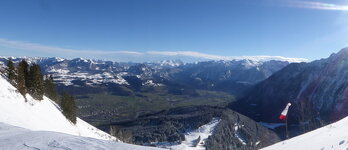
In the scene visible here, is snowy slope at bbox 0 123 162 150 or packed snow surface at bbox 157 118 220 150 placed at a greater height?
snowy slope at bbox 0 123 162 150

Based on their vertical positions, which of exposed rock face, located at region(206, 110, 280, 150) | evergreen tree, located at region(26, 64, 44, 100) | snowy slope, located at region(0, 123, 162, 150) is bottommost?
exposed rock face, located at region(206, 110, 280, 150)

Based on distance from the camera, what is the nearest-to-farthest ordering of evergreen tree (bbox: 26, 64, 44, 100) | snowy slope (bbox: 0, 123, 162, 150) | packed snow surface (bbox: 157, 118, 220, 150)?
snowy slope (bbox: 0, 123, 162, 150) < evergreen tree (bbox: 26, 64, 44, 100) < packed snow surface (bbox: 157, 118, 220, 150)

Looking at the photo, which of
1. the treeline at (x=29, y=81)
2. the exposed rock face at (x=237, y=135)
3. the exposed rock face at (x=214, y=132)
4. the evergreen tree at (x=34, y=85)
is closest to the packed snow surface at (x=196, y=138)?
the exposed rock face at (x=214, y=132)

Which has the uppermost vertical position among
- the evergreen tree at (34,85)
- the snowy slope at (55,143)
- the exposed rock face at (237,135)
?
the snowy slope at (55,143)

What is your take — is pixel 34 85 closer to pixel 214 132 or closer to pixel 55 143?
pixel 55 143

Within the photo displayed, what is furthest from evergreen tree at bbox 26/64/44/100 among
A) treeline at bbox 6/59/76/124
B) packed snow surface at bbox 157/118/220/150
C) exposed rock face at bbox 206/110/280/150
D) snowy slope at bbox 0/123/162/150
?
exposed rock face at bbox 206/110/280/150

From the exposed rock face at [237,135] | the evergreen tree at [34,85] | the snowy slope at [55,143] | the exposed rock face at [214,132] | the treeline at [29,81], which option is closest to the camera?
the snowy slope at [55,143]

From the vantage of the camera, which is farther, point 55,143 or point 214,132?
point 214,132

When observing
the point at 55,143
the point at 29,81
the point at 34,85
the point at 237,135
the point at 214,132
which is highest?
the point at 55,143

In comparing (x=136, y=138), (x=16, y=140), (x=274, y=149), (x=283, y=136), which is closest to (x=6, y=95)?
(x=16, y=140)

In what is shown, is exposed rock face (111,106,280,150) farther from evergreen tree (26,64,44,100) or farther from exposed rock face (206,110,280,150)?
evergreen tree (26,64,44,100)

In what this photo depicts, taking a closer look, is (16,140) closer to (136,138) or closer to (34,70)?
(34,70)

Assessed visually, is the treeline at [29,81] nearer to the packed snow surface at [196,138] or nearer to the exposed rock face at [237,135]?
the packed snow surface at [196,138]

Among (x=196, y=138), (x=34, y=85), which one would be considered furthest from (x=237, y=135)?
(x=34, y=85)
